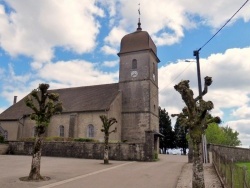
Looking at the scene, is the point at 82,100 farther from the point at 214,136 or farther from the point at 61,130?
the point at 214,136

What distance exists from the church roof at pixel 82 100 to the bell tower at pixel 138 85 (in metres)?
2.33

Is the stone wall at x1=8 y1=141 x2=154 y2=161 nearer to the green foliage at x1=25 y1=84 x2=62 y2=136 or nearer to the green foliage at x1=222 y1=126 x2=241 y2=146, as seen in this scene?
the green foliage at x1=25 y1=84 x2=62 y2=136

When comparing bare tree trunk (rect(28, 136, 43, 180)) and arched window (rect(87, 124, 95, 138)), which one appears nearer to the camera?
bare tree trunk (rect(28, 136, 43, 180))

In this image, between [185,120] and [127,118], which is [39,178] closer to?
[185,120]

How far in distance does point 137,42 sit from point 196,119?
29.9m

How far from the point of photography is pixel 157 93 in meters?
41.9

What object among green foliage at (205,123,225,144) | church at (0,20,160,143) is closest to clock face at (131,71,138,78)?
church at (0,20,160,143)

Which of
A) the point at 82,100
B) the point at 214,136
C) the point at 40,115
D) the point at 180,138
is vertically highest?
the point at 82,100

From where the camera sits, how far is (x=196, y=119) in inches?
454

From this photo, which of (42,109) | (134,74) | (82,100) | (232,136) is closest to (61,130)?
(82,100)

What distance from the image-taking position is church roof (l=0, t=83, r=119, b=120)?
37938mm

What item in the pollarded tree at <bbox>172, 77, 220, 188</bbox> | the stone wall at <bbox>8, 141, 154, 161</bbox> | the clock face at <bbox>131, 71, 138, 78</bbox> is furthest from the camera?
the clock face at <bbox>131, 71, 138, 78</bbox>

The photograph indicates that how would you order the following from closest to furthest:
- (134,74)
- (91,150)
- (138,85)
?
1. (91,150)
2. (138,85)
3. (134,74)

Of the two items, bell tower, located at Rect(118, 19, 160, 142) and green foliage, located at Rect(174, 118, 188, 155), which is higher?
bell tower, located at Rect(118, 19, 160, 142)
